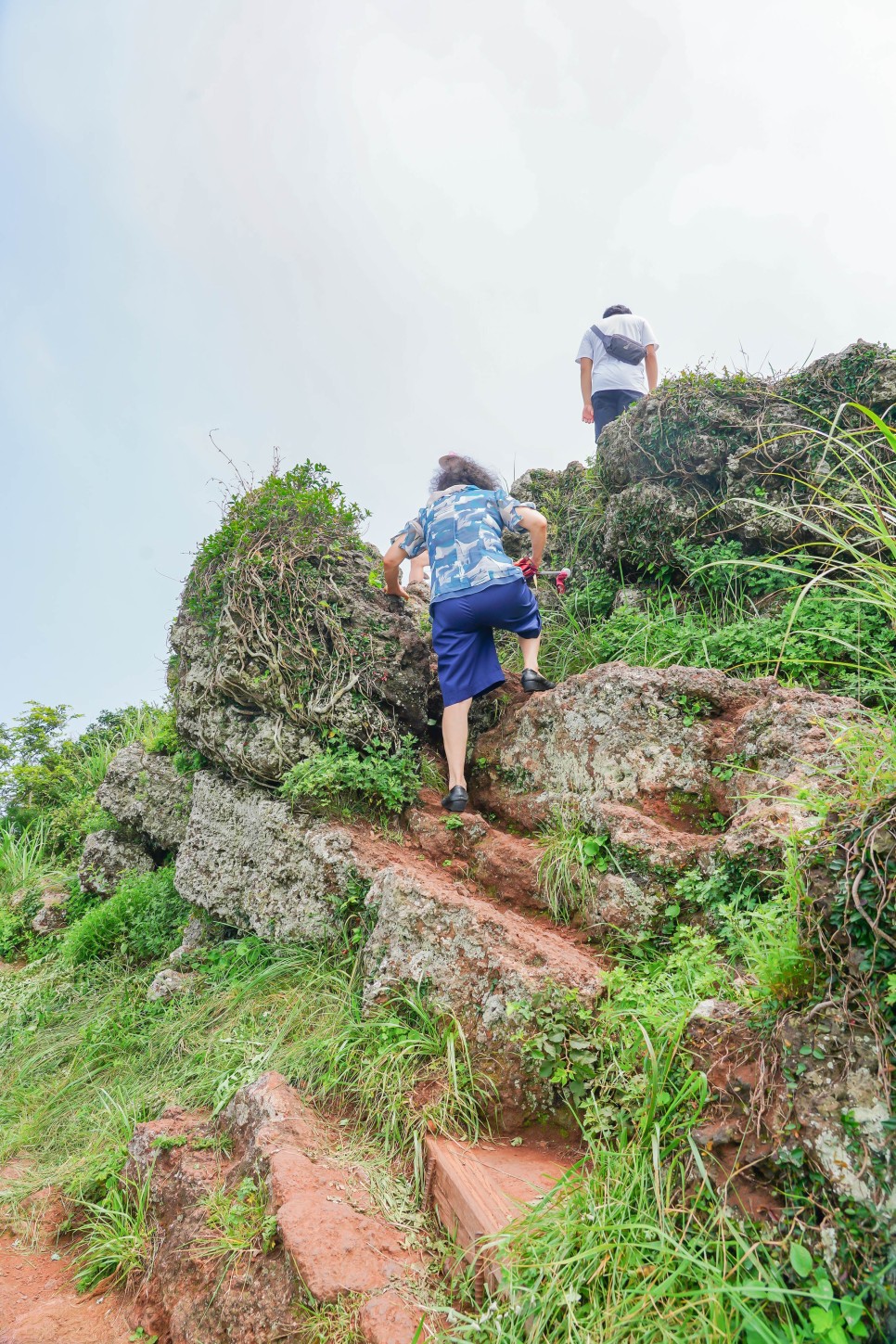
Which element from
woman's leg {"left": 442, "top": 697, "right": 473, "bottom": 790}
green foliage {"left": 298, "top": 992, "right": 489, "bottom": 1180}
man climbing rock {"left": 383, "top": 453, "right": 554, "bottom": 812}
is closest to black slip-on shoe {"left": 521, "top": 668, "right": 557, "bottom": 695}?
man climbing rock {"left": 383, "top": 453, "right": 554, "bottom": 812}

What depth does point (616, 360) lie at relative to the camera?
7.32m

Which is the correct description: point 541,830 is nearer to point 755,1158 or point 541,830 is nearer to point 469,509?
point 469,509

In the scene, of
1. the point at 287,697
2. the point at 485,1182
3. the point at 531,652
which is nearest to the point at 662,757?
the point at 531,652

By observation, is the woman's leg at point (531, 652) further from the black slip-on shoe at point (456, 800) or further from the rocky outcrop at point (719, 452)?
the rocky outcrop at point (719, 452)

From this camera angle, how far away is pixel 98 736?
1068 cm

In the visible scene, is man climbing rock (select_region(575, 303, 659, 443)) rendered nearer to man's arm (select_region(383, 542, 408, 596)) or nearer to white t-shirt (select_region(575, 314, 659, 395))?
white t-shirt (select_region(575, 314, 659, 395))

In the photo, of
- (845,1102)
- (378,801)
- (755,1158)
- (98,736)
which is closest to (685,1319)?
(755,1158)

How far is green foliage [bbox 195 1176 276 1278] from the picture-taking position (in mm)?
2469

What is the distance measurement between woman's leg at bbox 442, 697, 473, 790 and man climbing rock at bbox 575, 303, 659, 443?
414cm

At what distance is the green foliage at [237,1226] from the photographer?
247 centimetres

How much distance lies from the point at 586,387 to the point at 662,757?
4976 mm

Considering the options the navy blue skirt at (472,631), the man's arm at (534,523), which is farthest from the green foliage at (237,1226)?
the man's arm at (534,523)

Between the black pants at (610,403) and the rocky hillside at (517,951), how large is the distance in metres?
0.85

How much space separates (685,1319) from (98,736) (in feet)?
35.0
